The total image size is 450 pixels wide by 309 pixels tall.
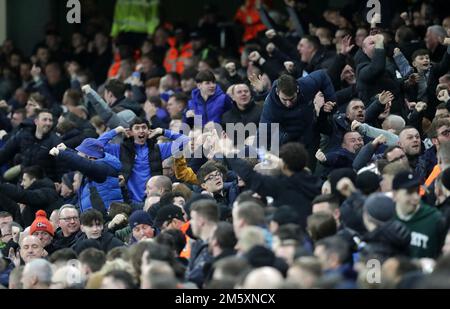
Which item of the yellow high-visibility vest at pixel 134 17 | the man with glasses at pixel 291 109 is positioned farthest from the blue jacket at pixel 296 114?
the yellow high-visibility vest at pixel 134 17

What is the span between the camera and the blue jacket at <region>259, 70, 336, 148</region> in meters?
14.2

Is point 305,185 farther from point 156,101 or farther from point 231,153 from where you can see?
point 156,101

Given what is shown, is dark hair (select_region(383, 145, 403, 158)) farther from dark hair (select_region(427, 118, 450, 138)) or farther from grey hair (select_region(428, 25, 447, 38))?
grey hair (select_region(428, 25, 447, 38))

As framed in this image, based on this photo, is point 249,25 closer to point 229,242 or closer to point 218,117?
point 218,117

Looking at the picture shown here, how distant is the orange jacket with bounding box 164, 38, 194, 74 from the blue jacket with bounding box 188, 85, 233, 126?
4070mm

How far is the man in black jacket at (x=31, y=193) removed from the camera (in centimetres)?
1588

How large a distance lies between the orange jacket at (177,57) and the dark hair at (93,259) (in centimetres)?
933

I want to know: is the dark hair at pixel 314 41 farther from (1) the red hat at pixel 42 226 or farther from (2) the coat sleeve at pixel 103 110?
(1) the red hat at pixel 42 226

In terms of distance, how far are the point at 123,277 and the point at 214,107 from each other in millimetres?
6267

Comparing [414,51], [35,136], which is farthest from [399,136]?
[35,136]

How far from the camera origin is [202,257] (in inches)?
441

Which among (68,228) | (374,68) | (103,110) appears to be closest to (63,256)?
(68,228)

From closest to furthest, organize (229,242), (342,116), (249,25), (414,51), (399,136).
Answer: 1. (229,242)
2. (399,136)
3. (342,116)
4. (414,51)
5. (249,25)

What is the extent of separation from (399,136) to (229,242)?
3260 millimetres
